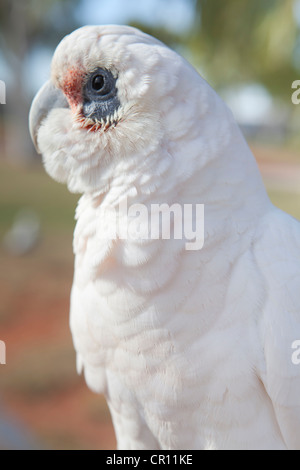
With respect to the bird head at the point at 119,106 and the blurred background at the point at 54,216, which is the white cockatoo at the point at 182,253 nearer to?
the bird head at the point at 119,106

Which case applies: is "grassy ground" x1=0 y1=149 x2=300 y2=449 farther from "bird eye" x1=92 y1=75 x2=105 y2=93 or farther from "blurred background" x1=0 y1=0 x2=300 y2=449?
"bird eye" x1=92 y1=75 x2=105 y2=93

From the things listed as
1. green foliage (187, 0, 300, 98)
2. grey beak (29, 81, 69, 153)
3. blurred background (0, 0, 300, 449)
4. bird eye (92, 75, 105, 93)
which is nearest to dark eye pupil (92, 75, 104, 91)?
bird eye (92, 75, 105, 93)

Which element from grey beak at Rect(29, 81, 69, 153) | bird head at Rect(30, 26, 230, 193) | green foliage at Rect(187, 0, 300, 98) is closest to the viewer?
bird head at Rect(30, 26, 230, 193)

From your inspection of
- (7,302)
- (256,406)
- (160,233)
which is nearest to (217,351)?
(256,406)

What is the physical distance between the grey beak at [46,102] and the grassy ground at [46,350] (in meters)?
1.87

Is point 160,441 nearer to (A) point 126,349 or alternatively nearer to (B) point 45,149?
(A) point 126,349

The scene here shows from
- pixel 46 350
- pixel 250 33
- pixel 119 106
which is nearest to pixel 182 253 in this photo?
pixel 119 106

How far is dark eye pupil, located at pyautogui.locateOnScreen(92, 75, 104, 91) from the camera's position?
1.02 m

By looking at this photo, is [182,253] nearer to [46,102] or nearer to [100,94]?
[100,94]

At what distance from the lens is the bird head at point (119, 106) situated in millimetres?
956

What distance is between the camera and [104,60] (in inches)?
38.9

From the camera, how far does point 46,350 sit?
10.6 feet

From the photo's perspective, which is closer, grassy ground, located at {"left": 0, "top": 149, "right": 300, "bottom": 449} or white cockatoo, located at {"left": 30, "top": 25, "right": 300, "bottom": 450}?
white cockatoo, located at {"left": 30, "top": 25, "right": 300, "bottom": 450}

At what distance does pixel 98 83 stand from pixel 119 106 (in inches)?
3.3
